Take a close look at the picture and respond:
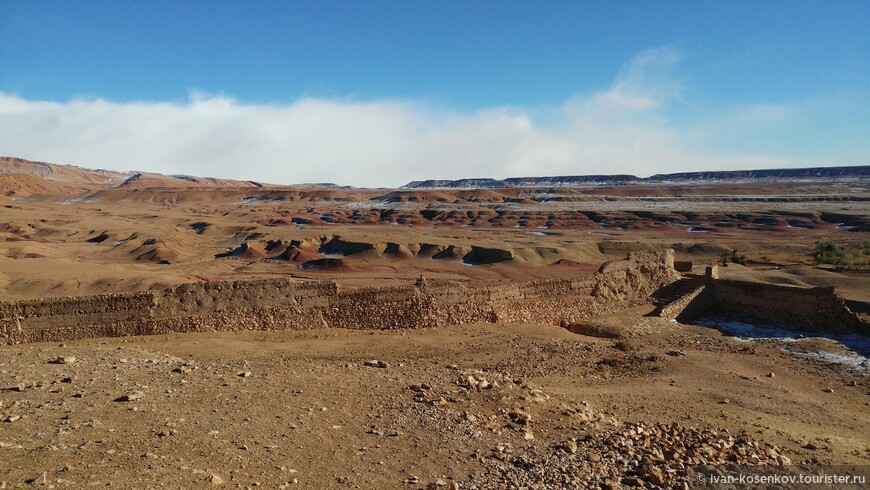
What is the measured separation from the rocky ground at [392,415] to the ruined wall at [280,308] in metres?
0.68

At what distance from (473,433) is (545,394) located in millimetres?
2540

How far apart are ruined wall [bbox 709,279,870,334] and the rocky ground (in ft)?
17.2

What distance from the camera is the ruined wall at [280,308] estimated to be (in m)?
14.0

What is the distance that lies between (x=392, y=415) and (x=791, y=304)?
18.9m

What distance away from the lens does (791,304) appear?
20.8 m

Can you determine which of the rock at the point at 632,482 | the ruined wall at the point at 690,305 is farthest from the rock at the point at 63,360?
the ruined wall at the point at 690,305

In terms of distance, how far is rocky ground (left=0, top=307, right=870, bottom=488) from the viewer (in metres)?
6.86

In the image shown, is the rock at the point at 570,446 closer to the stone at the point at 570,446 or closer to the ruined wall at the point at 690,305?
the stone at the point at 570,446

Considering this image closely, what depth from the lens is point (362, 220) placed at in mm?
89375

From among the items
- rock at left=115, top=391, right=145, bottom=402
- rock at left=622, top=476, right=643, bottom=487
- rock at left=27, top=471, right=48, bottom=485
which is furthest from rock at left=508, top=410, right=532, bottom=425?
rock at left=27, top=471, right=48, bottom=485

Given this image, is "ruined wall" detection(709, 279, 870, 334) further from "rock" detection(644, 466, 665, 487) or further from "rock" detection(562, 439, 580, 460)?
"rock" detection(562, 439, 580, 460)

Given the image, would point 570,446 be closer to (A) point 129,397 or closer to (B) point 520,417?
(B) point 520,417

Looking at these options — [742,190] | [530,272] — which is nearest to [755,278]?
[530,272]

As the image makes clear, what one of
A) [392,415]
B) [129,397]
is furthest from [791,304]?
[129,397]
